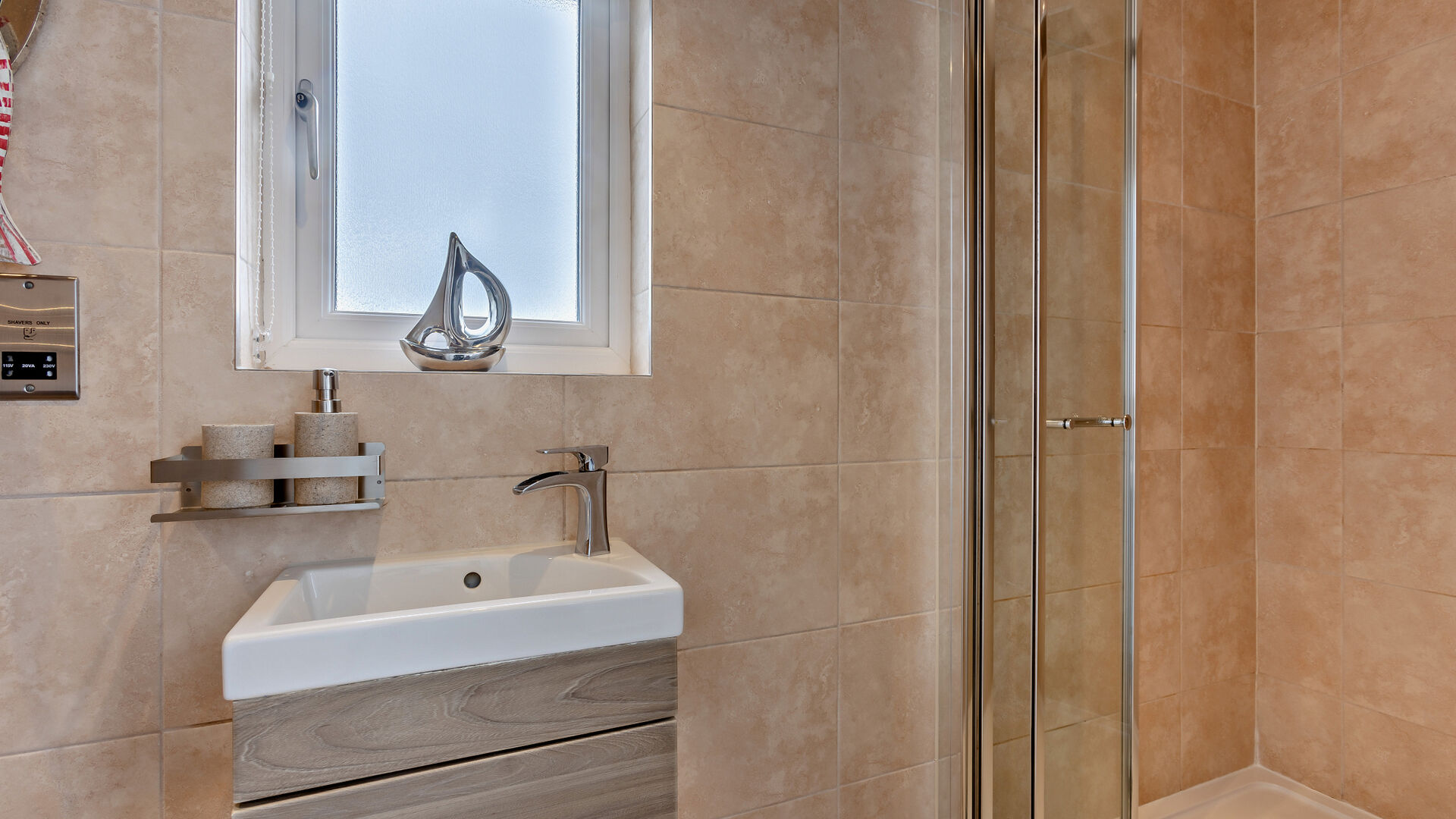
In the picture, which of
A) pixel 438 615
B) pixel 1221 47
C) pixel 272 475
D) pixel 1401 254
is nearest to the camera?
pixel 438 615

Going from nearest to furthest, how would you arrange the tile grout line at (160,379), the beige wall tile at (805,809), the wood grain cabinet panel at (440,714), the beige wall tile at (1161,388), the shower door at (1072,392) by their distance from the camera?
the wood grain cabinet panel at (440,714) → the tile grout line at (160,379) → the shower door at (1072,392) → the beige wall tile at (805,809) → the beige wall tile at (1161,388)

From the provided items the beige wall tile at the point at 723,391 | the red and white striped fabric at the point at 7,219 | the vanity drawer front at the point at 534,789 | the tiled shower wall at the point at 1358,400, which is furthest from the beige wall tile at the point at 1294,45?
the red and white striped fabric at the point at 7,219

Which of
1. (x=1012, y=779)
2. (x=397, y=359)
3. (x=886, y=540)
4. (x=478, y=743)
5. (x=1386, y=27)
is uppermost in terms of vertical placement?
(x=1386, y=27)

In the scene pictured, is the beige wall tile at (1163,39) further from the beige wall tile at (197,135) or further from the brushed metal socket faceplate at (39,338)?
the brushed metal socket faceplate at (39,338)

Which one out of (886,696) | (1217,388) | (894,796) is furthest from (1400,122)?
(894,796)

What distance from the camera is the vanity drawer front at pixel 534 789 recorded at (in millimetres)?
712

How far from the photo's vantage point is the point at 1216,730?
5.71 feet

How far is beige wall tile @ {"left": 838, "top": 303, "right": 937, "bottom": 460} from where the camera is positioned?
4.30 feet

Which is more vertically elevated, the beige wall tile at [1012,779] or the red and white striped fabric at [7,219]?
the red and white striped fabric at [7,219]

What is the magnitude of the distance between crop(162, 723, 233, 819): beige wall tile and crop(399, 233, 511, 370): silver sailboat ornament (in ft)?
1.82

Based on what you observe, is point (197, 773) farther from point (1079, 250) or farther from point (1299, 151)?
point (1299, 151)

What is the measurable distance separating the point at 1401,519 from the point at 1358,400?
0.27 metres

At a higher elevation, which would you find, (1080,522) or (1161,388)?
(1161,388)

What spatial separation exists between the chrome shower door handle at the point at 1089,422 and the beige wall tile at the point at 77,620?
1273 mm
